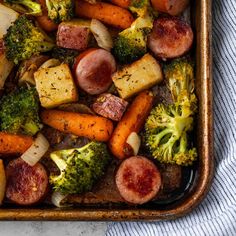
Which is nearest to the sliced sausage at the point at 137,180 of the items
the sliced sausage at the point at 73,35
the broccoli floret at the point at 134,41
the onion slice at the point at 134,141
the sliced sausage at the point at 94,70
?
the onion slice at the point at 134,141

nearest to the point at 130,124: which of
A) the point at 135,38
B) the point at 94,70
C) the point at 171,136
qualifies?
the point at 171,136

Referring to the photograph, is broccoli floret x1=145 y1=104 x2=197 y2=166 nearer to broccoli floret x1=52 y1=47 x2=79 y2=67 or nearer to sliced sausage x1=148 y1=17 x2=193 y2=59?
sliced sausage x1=148 y1=17 x2=193 y2=59

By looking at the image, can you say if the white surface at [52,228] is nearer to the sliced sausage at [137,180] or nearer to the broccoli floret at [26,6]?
the sliced sausage at [137,180]

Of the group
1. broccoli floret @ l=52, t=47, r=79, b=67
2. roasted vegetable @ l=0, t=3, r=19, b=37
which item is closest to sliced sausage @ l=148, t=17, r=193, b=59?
broccoli floret @ l=52, t=47, r=79, b=67

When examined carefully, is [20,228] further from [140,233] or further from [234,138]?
[234,138]

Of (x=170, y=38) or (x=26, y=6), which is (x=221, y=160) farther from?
(x=26, y=6)
